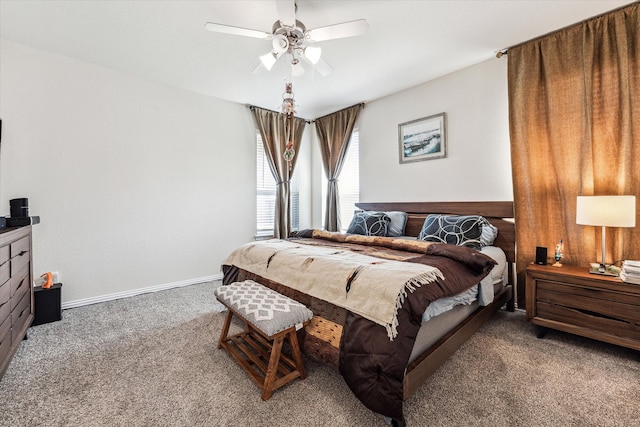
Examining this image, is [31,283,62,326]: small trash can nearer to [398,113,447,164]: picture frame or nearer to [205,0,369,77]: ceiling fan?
[205,0,369,77]: ceiling fan

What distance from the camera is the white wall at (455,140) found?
292 cm

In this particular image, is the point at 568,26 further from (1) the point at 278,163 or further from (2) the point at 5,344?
(2) the point at 5,344

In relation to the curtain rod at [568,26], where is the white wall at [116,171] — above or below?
below

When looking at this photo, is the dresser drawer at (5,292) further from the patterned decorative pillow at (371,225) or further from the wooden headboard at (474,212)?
the wooden headboard at (474,212)

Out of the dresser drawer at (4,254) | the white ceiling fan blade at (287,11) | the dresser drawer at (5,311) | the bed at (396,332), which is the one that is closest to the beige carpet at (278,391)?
the bed at (396,332)

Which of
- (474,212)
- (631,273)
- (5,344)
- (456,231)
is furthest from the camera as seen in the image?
(474,212)

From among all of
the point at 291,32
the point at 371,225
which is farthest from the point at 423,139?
the point at 291,32

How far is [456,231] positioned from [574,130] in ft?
4.20

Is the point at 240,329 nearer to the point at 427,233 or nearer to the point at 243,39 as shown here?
the point at 427,233

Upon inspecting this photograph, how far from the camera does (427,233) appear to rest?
288cm

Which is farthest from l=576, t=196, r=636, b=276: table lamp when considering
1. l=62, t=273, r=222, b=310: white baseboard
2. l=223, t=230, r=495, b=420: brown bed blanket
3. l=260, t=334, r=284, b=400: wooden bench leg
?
l=62, t=273, r=222, b=310: white baseboard

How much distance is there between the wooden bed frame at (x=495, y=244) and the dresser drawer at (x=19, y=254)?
2655mm

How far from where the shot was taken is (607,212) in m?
1.96

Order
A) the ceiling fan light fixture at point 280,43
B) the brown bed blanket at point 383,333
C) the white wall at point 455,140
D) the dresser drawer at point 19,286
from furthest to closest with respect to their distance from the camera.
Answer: the white wall at point 455,140 → the ceiling fan light fixture at point 280,43 → the dresser drawer at point 19,286 → the brown bed blanket at point 383,333
